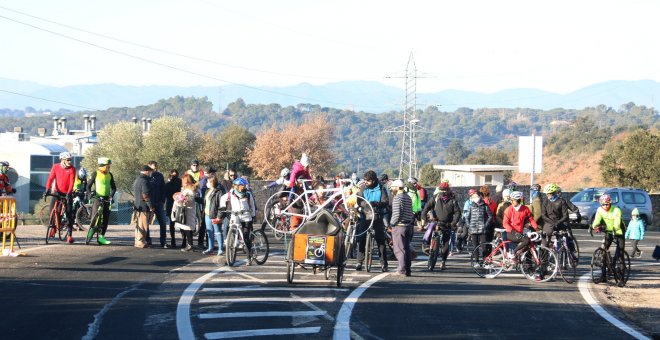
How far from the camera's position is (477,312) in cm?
1480

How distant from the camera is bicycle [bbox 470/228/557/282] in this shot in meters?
19.8

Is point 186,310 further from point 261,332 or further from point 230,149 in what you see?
point 230,149

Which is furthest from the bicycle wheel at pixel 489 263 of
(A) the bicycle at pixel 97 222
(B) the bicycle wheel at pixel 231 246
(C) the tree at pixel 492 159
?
(C) the tree at pixel 492 159

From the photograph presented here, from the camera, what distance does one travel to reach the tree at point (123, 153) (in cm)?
7306

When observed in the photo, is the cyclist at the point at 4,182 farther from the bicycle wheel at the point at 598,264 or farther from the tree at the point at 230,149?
the tree at the point at 230,149

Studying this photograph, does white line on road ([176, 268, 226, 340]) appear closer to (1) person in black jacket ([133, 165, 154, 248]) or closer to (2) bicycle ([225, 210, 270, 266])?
(2) bicycle ([225, 210, 270, 266])

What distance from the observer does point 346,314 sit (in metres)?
14.0

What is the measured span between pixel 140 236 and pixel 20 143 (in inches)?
2357

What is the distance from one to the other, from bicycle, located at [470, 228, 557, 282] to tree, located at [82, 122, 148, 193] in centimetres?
5458

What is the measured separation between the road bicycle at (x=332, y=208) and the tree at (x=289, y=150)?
5786 centimetres

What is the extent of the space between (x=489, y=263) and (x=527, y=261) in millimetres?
764

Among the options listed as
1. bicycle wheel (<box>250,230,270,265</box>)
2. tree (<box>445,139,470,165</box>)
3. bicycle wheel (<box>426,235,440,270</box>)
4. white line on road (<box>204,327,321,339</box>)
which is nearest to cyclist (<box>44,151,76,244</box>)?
bicycle wheel (<box>250,230,270,265</box>)

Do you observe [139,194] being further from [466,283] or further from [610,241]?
[610,241]

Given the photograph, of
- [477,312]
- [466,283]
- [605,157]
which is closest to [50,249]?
[466,283]
